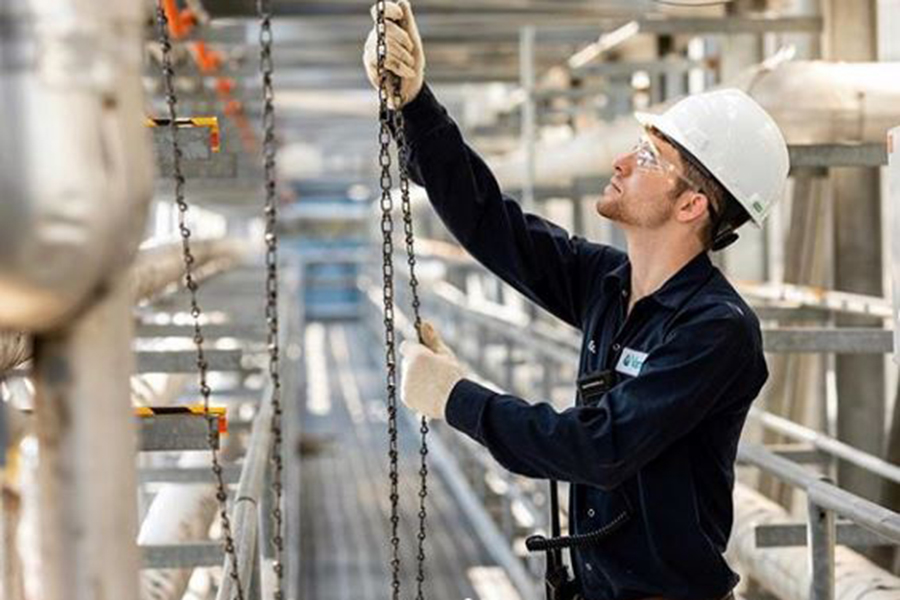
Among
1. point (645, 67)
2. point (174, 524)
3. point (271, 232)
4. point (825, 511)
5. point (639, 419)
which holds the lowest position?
point (174, 524)

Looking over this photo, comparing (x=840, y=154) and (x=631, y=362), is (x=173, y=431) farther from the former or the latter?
(x=840, y=154)

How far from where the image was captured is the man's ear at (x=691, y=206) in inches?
101

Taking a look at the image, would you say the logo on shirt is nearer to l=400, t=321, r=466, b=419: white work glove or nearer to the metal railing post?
l=400, t=321, r=466, b=419: white work glove

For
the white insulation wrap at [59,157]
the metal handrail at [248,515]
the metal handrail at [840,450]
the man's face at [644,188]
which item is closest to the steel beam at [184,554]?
the metal handrail at [248,515]

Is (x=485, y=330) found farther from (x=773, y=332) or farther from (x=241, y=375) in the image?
(x=773, y=332)

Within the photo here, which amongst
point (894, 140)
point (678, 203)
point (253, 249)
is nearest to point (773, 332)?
point (894, 140)

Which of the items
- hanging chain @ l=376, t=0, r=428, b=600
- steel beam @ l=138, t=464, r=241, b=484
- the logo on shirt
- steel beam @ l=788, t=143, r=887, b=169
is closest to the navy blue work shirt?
the logo on shirt

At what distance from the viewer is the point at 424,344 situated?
2621 millimetres

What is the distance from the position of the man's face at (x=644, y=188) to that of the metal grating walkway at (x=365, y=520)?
4271 millimetres

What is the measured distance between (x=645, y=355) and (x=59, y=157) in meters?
1.43

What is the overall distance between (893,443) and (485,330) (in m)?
4.51

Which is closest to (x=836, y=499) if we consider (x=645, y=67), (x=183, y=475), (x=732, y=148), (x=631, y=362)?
(x=631, y=362)

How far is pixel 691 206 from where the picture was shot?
258 cm

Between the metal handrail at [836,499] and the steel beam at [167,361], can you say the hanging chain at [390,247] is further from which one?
the steel beam at [167,361]
